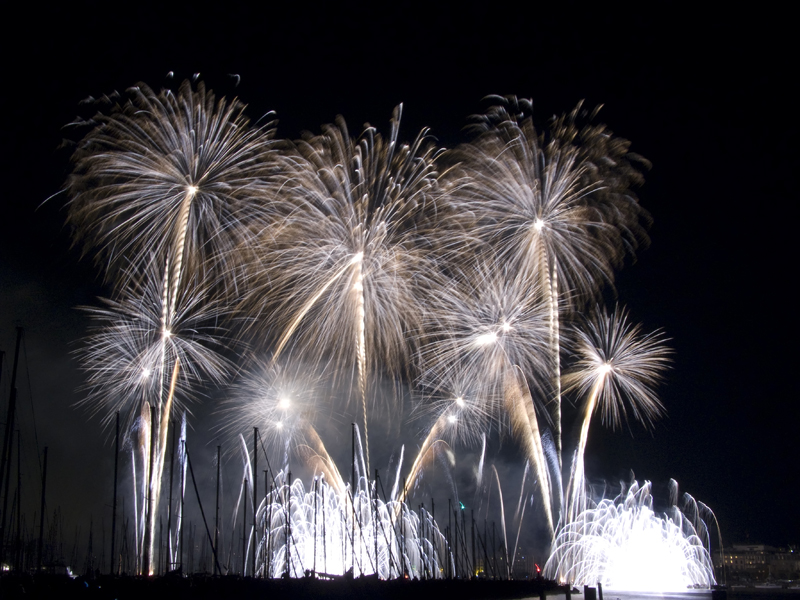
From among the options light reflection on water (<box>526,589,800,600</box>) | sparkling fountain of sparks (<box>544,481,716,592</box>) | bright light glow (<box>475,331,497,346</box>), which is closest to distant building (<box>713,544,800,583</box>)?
sparkling fountain of sparks (<box>544,481,716,592</box>)

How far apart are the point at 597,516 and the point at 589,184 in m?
32.6

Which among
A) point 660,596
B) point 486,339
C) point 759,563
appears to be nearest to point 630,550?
point 660,596

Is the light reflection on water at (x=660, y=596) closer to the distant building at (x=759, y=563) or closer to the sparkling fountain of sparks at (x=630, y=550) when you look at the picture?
the sparkling fountain of sparks at (x=630, y=550)

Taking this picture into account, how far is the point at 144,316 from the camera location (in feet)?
89.8

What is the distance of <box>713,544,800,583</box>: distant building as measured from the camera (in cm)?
12669

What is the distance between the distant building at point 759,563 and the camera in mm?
126688

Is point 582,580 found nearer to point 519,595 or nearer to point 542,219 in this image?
point 519,595

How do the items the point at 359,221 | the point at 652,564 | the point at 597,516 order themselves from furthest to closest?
the point at 652,564 → the point at 597,516 → the point at 359,221

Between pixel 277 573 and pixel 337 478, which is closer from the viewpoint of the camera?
pixel 337 478

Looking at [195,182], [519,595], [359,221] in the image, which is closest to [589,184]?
[359,221]

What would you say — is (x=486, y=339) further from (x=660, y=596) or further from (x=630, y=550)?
(x=630, y=550)

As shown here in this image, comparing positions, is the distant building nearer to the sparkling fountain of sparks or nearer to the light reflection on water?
the sparkling fountain of sparks

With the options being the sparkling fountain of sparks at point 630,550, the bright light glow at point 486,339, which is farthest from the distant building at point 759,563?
the bright light glow at point 486,339

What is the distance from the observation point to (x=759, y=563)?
130500mm
